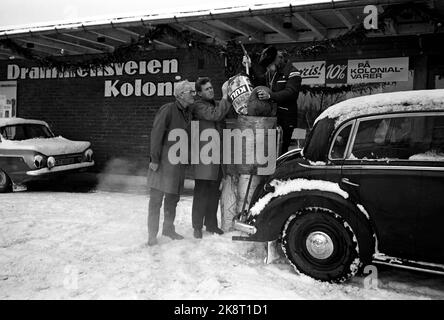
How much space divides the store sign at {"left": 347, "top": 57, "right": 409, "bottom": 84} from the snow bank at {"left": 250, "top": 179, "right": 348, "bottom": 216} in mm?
5239

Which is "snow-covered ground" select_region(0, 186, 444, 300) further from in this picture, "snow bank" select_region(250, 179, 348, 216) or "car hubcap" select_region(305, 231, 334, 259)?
"snow bank" select_region(250, 179, 348, 216)

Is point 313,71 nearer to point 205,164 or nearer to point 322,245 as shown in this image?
point 205,164

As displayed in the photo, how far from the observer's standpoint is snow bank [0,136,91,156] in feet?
26.6

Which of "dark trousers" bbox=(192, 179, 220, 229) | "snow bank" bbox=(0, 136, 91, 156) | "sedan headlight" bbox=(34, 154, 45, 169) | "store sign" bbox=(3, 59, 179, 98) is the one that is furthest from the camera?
"store sign" bbox=(3, 59, 179, 98)

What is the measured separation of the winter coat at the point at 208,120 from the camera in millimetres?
4590

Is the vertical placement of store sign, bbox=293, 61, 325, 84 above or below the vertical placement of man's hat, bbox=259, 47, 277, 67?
above

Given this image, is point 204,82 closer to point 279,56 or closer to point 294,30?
point 279,56

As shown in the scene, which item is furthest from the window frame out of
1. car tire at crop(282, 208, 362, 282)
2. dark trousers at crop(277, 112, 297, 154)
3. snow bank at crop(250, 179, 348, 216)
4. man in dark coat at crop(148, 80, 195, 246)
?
man in dark coat at crop(148, 80, 195, 246)

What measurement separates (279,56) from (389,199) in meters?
2.17

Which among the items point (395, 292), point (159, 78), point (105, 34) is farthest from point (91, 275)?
point (159, 78)

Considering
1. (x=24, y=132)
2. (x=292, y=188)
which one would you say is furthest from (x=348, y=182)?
(x=24, y=132)

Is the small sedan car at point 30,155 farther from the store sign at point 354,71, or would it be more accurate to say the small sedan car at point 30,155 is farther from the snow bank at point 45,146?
the store sign at point 354,71

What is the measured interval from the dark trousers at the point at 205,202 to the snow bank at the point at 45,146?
15.1ft

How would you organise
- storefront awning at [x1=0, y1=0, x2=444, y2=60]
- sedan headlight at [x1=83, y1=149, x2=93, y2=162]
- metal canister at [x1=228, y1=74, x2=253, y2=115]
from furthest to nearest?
sedan headlight at [x1=83, y1=149, x2=93, y2=162]
storefront awning at [x1=0, y1=0, x2=444, y2=60]
metal canister at [x1=228, y1=74, x2=253, y2=115]
